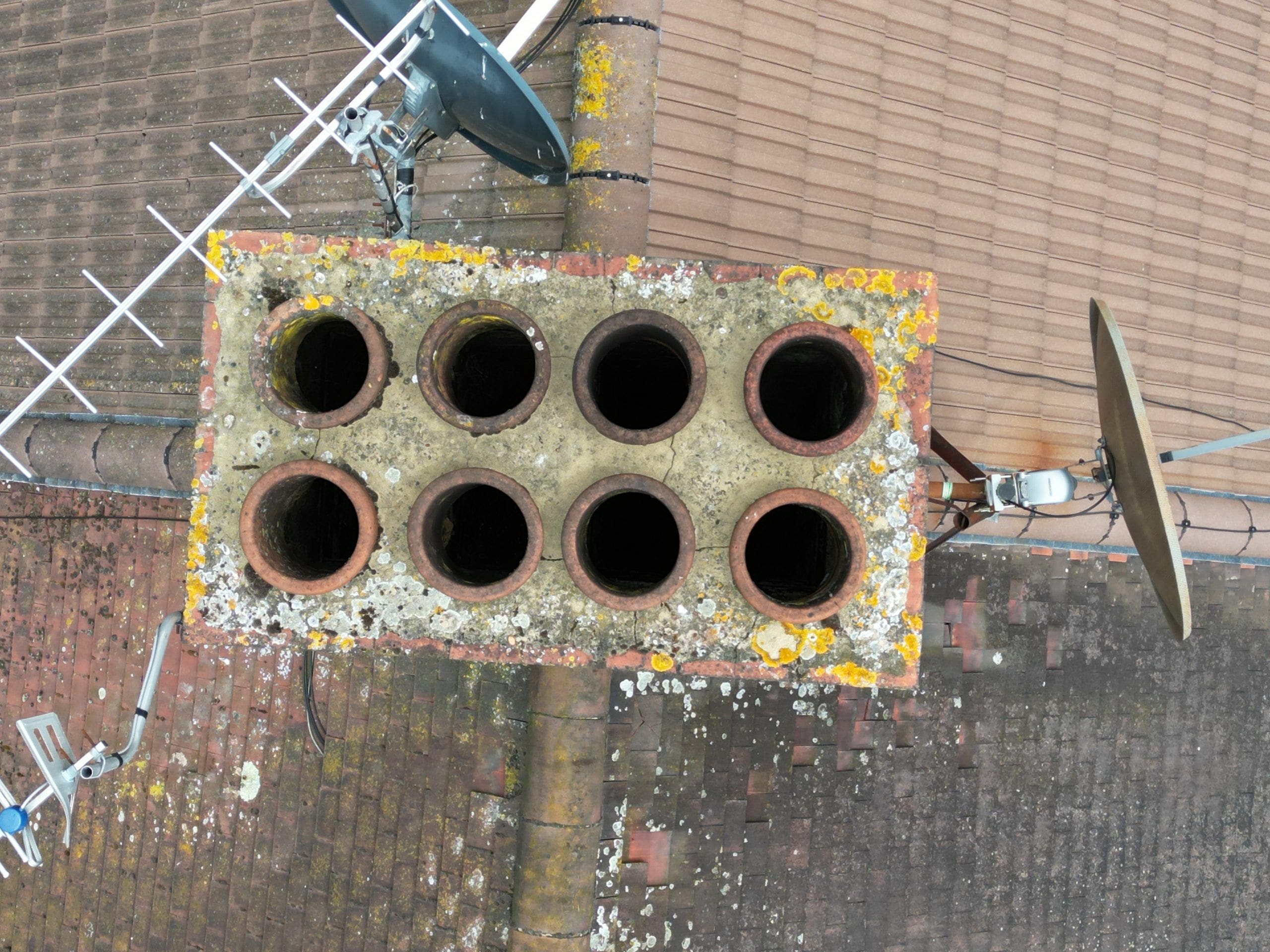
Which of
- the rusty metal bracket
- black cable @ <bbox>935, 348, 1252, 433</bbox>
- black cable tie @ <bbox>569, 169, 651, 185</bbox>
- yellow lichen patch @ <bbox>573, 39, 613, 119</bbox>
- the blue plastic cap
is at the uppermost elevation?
yellow lichen patch @ <bbox>573, 39, 613, 119</bbox>

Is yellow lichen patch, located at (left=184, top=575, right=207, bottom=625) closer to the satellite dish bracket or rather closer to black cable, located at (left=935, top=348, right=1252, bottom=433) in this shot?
the satellite dish bracket

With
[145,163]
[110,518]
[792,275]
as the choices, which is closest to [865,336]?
[792,275]

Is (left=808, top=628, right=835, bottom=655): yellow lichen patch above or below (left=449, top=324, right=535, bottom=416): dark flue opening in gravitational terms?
below

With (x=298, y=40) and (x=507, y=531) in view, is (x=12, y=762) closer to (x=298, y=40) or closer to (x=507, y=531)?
(x=507, y=531)

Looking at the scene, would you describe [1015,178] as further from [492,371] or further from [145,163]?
[145,163]

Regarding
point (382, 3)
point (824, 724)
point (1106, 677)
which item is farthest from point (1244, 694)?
point (382, 3)

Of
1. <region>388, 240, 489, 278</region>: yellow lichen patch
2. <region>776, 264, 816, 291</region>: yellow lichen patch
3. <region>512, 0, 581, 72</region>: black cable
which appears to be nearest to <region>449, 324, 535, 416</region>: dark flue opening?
<region>388, 240, 489, 278</region>: yellow lichen patch

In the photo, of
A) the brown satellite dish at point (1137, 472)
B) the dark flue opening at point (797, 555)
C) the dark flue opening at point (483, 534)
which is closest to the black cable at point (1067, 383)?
the brown satellite dish at point (1137, 472)
